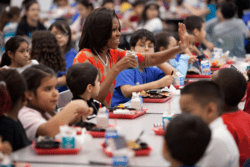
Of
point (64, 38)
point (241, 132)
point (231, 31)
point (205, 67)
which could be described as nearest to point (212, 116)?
point (241, 132)

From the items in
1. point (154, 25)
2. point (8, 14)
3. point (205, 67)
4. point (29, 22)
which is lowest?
point (205, 67)

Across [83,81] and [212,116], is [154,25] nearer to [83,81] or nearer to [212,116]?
[83,81]

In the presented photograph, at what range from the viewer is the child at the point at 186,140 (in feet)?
5.04

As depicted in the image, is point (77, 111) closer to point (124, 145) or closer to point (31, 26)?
point (124, 145)

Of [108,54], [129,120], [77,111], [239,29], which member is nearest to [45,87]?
[77,111]

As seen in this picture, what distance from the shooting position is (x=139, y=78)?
13.0ft

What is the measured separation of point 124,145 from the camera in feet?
6.17

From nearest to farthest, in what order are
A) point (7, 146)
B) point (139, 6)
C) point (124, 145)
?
point (7, 146) < point (124, 145) < point (139, 6)

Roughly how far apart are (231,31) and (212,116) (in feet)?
18.7

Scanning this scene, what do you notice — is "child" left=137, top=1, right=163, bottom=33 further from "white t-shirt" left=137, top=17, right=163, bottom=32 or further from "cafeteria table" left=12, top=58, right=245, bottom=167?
"cafeteria table" left=12, top=58, right=245, bottom=167

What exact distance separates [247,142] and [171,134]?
88cm

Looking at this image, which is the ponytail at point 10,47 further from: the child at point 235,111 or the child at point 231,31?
the child at point 231,31

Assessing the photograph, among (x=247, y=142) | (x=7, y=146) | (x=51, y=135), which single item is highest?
(x=7, y=146)

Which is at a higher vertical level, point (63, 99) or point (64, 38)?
point (64, 38)
